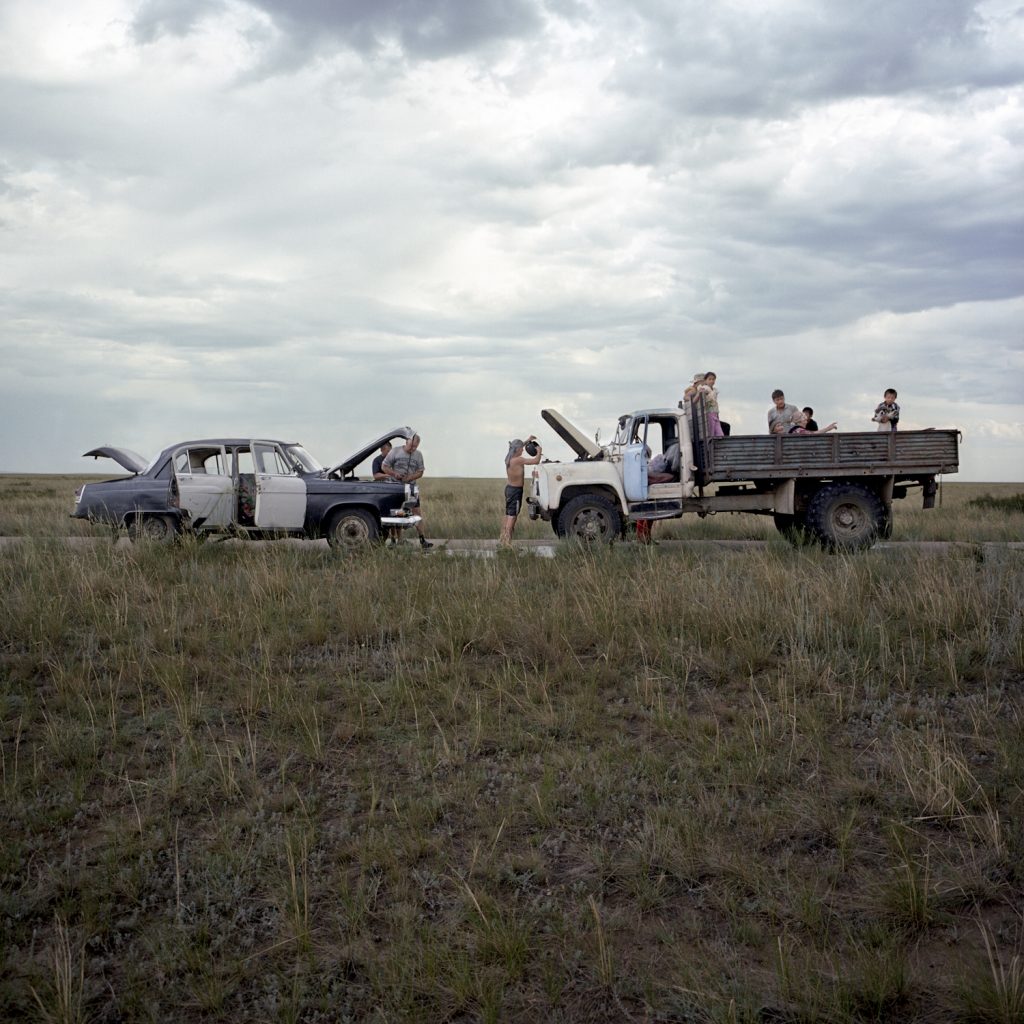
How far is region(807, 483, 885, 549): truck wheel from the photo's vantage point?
1411 cm

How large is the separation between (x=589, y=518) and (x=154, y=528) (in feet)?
20.5

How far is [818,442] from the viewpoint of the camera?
46.4 feet

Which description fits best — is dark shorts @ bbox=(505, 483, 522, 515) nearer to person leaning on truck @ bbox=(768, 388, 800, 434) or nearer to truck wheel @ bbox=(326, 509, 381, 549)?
truck wheel @ bbox=(326, 509, 381, 549)

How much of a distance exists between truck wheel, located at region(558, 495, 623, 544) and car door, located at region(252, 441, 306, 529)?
3.84 meters

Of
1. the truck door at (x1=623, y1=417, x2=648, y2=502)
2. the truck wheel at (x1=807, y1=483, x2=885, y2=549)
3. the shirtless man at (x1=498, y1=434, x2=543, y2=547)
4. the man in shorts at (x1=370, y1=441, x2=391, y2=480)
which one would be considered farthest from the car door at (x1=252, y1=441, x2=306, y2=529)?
the truck wheel at (x1=807, y1=483, x2=885, y2=549)

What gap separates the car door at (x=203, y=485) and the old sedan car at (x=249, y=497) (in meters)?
0.01

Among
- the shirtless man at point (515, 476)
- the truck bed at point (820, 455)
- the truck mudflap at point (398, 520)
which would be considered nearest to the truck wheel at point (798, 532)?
the truck bed at point (820, 455)

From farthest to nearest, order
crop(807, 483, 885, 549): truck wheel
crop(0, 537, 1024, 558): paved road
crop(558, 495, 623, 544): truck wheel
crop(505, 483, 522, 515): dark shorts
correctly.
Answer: crop(505, 483, 522, 515): dark shorts, crop(807, 483, 885, 549): truck wheel, crop(558, 495, 623, 544): truck wheel, crop(0, 537, 1024, 558): paved road

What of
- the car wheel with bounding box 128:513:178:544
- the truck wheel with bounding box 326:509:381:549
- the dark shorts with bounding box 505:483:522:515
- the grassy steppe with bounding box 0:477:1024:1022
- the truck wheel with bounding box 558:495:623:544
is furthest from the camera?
the dark shorts with bounding box 505:483:522:515

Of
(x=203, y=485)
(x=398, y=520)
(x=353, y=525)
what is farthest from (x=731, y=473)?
(x=203, y=485)

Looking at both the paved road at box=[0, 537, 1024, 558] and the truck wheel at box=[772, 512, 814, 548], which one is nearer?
the paved road at box=[0, 537, 1024, 558]

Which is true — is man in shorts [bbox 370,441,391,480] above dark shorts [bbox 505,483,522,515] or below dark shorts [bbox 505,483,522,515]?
above

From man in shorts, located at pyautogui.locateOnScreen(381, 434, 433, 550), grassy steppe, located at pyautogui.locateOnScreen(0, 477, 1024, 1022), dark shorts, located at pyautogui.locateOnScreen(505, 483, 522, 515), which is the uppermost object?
man in shorts, located at pyautogui.locateOnScreen(381, 434, 433, 550)

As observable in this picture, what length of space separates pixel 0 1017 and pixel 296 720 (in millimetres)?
2697
